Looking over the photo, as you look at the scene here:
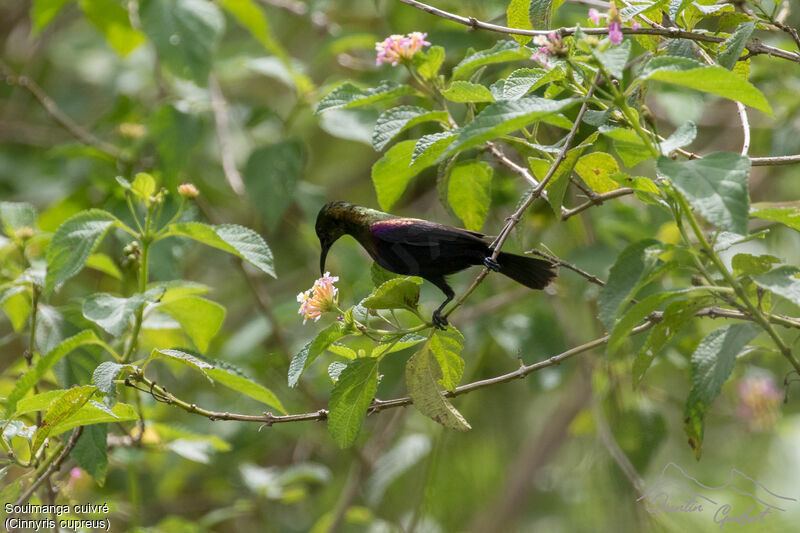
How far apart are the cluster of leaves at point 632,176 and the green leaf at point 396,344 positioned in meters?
0.04

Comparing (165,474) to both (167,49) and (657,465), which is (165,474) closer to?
(167,49)

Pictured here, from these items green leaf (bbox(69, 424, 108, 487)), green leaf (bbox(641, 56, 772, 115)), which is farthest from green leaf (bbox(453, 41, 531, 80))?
green leaf (bbox(69, 424, 108, 487))

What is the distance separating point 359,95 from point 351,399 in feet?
2.81

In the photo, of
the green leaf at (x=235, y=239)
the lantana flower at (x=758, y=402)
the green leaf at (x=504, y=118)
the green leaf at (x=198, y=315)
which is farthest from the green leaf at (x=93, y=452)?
the lantana flower at (x=758, y=402)

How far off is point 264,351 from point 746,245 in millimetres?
2861

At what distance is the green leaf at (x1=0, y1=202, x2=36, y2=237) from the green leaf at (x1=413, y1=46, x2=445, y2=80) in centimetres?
155

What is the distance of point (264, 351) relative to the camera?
199 inches

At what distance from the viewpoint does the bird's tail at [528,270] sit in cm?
291

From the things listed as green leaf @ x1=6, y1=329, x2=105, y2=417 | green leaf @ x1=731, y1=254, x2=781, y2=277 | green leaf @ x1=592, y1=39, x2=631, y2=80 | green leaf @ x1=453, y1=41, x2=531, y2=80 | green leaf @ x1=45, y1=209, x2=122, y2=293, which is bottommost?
green leaf @ x1=6, y1=329, x2=105, y2=417

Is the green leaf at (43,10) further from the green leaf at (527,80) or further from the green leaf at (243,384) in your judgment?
the green leaf at (527,80)

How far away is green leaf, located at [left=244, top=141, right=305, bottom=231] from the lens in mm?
3930

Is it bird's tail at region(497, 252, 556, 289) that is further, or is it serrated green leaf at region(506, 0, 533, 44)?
bird's tail at region(497, 252, 556, 289)

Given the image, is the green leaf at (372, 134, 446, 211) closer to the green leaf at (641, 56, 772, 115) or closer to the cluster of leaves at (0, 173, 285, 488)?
the cluster of leaves at (0, 173, 285, 488)

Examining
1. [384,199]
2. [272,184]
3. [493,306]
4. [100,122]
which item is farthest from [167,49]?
[493,306]
